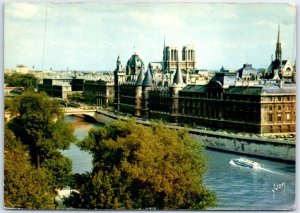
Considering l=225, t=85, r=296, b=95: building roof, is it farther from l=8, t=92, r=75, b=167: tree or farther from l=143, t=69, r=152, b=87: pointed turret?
l=8, t=92, r=75, b=167: tree

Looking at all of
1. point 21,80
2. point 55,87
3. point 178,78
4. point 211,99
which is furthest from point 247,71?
point 21,80

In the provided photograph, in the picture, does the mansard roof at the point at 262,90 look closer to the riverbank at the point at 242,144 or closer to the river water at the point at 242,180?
the riverbank at the point at 242,144

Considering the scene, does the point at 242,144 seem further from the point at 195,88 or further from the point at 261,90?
the point at 195,88

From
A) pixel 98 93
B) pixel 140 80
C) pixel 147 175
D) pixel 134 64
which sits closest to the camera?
pixel 147 175

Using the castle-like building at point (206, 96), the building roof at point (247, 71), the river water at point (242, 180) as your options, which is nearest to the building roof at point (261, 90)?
the castle-like building at point (206, 96)

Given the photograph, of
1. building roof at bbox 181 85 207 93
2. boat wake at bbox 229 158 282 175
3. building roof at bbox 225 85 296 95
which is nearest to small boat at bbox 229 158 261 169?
boat wake at bbox 229 158 282 175

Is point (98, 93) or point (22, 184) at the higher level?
point (98, 93)

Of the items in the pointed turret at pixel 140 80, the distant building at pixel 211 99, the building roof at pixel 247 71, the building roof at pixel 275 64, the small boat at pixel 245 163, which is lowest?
the small boat at pixel 245 163
